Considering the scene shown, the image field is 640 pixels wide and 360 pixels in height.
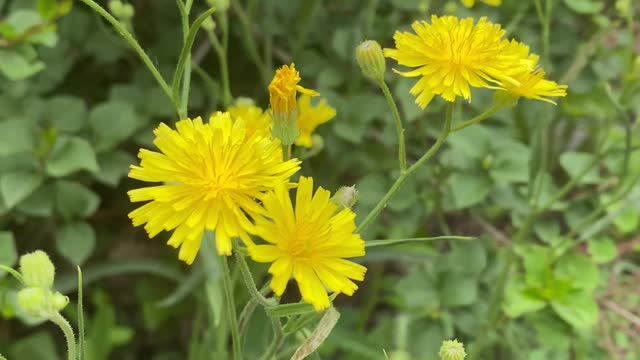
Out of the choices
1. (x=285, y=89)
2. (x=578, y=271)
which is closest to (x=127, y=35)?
(x=285, y=89)

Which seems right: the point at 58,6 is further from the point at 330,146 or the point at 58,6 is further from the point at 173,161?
the point at 173,161

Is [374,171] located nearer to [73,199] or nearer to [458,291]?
[458,291]

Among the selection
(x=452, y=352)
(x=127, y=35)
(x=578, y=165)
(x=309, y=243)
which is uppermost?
(x=127, y=35)

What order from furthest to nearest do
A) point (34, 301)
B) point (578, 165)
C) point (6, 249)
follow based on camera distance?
point (578, 165) → point (6, 249) → point (34, 301)

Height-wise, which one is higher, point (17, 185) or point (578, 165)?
point (17, 185)

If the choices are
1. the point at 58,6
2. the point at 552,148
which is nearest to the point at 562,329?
the point at 552,148

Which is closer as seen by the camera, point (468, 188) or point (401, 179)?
point (401, 179)

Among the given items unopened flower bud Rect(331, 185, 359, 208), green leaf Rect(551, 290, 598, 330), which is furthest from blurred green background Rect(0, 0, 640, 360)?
unopened flower bud Rect(331, 185, 359, 208)

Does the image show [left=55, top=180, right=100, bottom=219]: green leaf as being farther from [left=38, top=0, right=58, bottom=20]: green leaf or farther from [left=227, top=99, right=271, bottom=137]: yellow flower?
[left=227, top=99, right=271, bottom=137]: yellow flower
